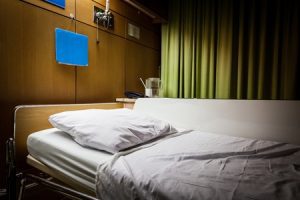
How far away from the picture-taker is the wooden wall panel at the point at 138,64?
83.5 inches

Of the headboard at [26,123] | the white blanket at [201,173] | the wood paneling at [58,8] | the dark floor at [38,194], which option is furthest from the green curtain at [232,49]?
the dark floor at [38,194]

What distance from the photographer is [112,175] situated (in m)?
0.73

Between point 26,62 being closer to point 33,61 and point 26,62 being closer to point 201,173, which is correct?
point 33,61

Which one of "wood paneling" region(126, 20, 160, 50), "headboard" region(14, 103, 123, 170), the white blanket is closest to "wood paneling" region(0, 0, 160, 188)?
"headboard" region(14, 103, 123, 170)

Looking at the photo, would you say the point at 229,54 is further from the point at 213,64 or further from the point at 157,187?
the point at 157,187

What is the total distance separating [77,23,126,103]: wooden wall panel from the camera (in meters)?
1.64

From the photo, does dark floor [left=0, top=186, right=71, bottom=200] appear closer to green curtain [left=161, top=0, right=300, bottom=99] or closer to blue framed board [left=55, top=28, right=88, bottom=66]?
blue framed board [left=55, top=28, right=88, bottom=66]

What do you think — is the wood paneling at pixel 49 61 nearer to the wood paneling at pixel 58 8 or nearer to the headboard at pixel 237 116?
the wood paneling at pixel 58 8

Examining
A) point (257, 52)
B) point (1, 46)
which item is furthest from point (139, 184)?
point (257, 52)

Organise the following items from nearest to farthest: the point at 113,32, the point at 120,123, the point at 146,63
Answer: the point at 120,123 < the point at 113,32 < the point at 146,63

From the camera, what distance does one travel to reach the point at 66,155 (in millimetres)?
923

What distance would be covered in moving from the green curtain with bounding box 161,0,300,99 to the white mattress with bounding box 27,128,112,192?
4.71 ft

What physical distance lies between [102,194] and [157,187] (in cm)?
25

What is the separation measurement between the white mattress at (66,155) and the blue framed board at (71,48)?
1.88 feet
